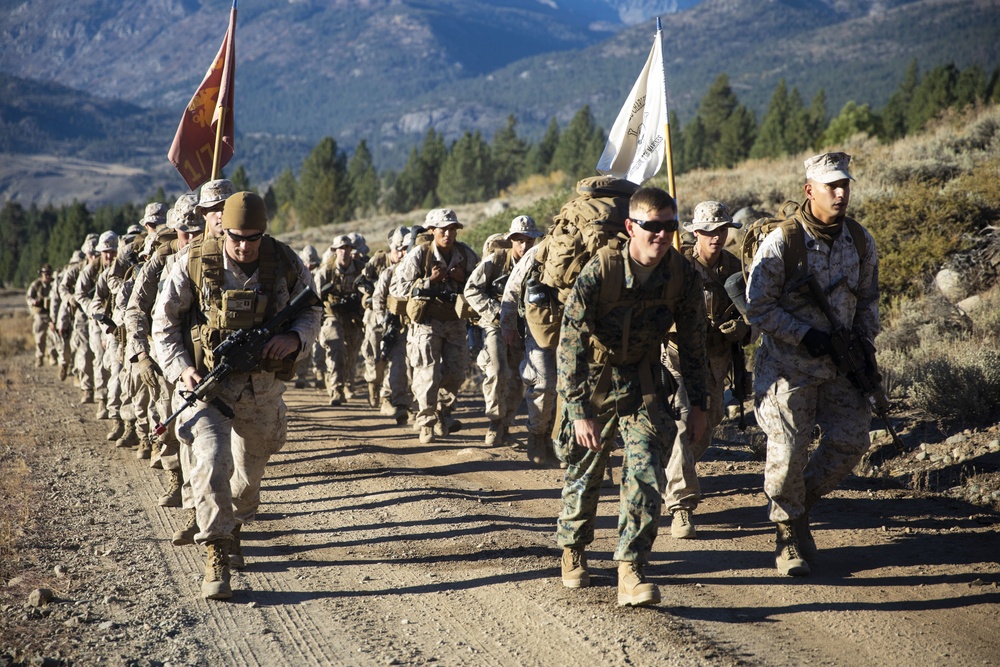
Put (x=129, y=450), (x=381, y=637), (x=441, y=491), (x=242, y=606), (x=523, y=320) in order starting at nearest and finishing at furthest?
1. (x=381, y=637)
2. (x=242, y=606)
3. (x=441, y=491)
4. (x=523, y=320)
5. (x=129, y=450)

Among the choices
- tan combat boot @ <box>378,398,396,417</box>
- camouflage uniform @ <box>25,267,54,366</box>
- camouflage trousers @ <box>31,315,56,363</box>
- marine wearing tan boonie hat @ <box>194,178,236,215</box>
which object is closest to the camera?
marine wearing tan boonie hat @ <box>194,178,236,215</box>

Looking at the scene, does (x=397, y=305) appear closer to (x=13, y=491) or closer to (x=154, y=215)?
(x=154, y=215)

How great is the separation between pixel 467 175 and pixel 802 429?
74.3 meters

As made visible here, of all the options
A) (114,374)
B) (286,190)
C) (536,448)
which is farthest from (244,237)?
(286,190)

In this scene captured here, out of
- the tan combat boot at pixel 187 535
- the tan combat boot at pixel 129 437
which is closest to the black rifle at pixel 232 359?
the tan combat boot at pixel 187 535

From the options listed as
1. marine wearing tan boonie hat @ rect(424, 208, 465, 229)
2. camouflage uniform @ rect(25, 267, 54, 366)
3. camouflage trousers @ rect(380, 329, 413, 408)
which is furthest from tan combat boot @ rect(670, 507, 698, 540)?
camouflage uniform @ rect(25, 267, 54, 366)

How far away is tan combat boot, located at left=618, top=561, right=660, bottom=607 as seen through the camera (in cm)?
506

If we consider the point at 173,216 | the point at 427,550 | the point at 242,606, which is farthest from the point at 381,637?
the point at 173,216

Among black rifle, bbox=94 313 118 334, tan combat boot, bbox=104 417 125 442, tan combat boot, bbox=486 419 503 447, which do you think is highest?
black rifle, bbox=94 313 118 334

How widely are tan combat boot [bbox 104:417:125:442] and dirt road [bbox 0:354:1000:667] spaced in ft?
6.23

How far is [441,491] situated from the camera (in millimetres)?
8078

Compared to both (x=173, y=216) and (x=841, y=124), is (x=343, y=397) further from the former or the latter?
(x=841, y=124)

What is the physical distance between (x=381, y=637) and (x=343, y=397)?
9.13m

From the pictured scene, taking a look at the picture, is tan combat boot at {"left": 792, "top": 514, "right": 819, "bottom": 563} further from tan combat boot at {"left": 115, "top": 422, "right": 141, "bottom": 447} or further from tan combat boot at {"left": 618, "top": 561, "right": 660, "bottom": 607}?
tan combat boot at {"left": 115, "top": 422, "right": 141, "bottom": 447}
